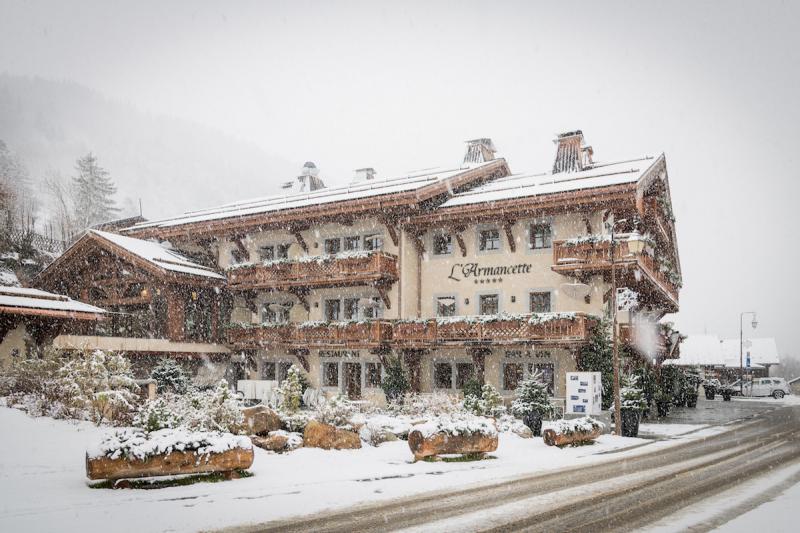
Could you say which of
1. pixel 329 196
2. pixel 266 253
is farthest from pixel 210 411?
pixel 266 253

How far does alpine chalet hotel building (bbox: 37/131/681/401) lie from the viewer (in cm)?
2905

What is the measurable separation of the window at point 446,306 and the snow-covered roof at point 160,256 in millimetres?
11078

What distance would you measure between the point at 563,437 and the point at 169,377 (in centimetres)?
1692

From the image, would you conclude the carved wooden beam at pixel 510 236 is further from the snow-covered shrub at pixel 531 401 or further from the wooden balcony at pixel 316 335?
the snow-covered shrub at pixel 531 401

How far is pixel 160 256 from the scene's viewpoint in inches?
1368

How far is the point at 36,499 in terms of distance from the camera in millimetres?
11969

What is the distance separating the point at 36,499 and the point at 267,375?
935 inches

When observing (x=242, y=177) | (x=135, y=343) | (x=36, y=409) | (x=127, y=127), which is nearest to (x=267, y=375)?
(x=135, y=343)

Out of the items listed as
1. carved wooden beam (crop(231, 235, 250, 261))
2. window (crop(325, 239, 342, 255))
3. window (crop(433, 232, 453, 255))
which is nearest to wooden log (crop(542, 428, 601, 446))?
window (crop(433, 232, 453, 255))

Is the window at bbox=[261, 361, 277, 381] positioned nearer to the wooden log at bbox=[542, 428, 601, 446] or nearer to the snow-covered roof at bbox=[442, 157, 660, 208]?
the snow-covered roof at bbox=[442, 157, 660, 208]

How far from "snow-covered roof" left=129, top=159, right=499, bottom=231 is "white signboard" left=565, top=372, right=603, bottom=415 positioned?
11.0 m

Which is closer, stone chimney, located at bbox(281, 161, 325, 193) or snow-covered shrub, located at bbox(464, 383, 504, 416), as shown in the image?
snow-covered shrub, located at bbox(464, 383, 504, 416)

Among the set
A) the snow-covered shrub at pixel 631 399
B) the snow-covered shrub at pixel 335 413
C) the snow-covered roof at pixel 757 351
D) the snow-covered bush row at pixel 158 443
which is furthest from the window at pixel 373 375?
the snow-covered roof at pixel 757 351

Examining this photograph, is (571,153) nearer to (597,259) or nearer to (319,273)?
(597,259)
